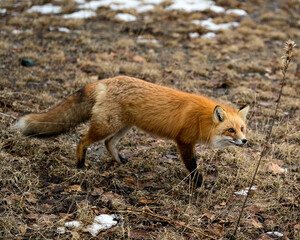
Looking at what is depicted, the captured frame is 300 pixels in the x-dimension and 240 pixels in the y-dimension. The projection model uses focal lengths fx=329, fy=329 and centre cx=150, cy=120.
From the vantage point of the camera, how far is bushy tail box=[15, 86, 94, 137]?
428 centimetres

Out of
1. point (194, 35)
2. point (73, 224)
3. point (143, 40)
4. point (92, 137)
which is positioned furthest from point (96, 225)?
point (194, 35)

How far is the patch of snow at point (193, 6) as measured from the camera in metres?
13.3

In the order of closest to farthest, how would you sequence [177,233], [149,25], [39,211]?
[177,233] < [39,211] < [149,25]

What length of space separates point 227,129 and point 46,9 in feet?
33.4

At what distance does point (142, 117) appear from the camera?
4.41 m

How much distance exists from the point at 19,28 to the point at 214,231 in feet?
30.0

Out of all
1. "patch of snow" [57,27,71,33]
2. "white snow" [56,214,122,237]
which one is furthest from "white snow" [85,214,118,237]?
"patch of snow" [57,27,71,33]

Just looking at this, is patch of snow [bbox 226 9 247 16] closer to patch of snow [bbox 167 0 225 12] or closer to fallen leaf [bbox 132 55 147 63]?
patch of snow [bbox 167 0 225 12]

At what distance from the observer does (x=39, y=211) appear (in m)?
3.38

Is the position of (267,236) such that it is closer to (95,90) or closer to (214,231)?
(214,231)

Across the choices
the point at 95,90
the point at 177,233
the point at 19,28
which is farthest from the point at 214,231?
the point at 19,28

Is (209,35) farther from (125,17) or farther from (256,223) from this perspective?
(256,223)

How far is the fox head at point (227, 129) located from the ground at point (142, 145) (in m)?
0.48

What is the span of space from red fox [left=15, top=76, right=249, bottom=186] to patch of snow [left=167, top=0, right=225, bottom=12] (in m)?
9.62
